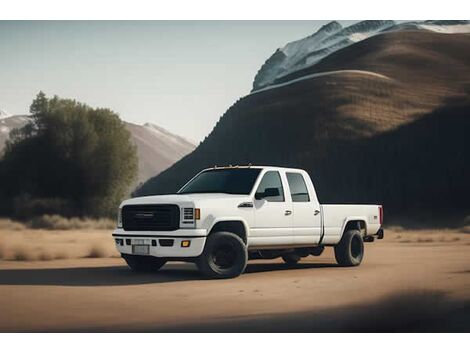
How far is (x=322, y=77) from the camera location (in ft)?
244

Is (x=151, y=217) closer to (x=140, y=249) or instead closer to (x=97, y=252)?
(x=140, y=249)

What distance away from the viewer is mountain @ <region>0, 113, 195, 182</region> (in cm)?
3328

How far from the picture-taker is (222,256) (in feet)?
50.5

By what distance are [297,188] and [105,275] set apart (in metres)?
4.34

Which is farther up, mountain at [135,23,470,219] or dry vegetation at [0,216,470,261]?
mountain at [135,23,470,219]

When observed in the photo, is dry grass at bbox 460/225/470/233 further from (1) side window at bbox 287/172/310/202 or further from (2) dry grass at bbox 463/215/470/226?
(1) side window at bbox 287/172/310/202

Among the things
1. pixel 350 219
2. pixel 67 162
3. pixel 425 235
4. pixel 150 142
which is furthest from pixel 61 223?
pixel 350 219

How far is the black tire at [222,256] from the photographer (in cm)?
1502

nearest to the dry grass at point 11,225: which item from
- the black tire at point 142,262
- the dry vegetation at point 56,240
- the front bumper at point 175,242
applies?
the dry vegetation at point 56,240

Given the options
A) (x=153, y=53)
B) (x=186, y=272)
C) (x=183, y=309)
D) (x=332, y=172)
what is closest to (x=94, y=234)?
(x=186, y=272)

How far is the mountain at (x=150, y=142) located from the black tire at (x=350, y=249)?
26.0 ft

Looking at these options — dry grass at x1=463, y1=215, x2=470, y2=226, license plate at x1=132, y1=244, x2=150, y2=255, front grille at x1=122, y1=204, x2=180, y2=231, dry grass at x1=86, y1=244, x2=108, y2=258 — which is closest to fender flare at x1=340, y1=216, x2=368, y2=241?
front grille at x1=122, y1=204, x2=180, y2=231

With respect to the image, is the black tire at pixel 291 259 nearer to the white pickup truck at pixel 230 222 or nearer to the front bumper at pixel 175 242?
the white pickup truck at pixel 230 222

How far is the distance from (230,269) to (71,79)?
484 centimetres
